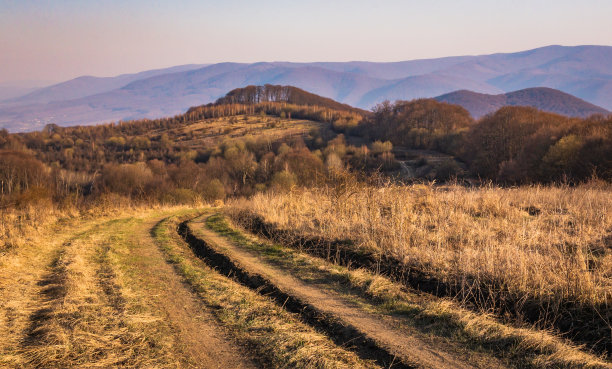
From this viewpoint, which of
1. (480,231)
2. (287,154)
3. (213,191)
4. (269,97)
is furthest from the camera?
(269,97)

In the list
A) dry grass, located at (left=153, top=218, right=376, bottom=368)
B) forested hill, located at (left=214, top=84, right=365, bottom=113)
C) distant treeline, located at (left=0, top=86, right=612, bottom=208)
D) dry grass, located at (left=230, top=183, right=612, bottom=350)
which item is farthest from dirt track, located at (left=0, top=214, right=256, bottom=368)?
forested hill, located at (left=214, top=84, right=365, bottom=113)

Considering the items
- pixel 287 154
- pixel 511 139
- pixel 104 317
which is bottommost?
pixel 287 154

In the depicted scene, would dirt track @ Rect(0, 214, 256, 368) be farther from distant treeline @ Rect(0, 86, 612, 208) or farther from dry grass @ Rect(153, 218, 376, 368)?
distant treeline @ Rect(0, 86, 612, 208)

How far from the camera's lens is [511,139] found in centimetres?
4709

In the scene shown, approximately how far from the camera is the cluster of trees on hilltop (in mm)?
28228

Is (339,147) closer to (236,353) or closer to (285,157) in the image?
(285,157)

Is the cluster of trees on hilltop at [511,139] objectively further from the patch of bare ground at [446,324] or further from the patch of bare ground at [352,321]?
the patch of bare ground at [352,321]

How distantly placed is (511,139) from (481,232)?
145 ft

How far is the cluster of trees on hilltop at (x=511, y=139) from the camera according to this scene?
28228 millimetres

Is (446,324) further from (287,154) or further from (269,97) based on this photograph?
(269,97)

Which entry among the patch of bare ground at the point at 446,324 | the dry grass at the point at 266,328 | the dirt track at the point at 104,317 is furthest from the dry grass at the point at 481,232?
the dirt track at the point at 104,317

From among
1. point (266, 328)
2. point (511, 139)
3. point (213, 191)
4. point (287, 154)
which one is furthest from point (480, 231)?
point (287, 154)

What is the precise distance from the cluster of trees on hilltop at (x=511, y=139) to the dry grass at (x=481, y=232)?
574cm

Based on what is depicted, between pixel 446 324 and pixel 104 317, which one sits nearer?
pixel 446 324
